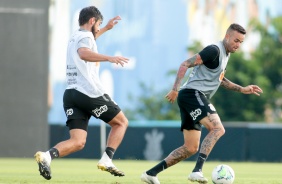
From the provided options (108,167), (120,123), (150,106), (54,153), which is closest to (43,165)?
(54,153)

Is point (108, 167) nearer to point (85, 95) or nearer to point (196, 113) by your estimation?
point (85, 95)

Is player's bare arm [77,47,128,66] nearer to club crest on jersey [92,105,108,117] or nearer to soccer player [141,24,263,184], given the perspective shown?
club crest on jersey [92,105,108,117]

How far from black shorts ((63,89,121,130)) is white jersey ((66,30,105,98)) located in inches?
2.9

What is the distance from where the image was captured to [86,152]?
101 feet

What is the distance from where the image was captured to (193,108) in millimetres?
14156

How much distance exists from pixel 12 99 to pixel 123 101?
121 feet

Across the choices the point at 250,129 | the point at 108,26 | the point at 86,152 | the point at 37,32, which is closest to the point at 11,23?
the point at 37,32

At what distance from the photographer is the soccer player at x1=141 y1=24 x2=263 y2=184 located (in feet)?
45.9

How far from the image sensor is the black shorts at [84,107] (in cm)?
1402

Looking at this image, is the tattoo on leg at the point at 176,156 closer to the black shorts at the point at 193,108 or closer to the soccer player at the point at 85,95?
the black shorts at the point at 193,108

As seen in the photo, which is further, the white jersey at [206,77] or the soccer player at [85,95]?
the white jersey at [206,77]

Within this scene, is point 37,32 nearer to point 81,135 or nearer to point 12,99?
point 12,99

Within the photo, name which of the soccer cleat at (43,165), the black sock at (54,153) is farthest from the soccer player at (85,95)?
the soccer cleat at (43,165)

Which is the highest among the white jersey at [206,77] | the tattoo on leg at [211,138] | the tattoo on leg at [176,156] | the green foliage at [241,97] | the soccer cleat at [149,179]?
the white jersey at [206,77]
